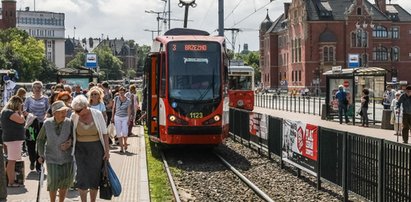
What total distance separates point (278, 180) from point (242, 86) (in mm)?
24768

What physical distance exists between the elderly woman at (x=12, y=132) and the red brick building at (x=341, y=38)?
81787mm

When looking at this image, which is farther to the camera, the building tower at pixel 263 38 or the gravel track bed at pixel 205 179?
the building tower at pixel 263 38

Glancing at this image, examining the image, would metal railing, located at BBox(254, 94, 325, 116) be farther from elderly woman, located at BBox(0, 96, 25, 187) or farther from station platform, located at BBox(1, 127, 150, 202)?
elderly woman, located at BBox(0, 96, 25, 187)

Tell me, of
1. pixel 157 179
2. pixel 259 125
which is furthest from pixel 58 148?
pixel 259 125

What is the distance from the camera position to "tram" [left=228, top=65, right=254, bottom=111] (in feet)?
124

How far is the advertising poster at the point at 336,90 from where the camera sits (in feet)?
103

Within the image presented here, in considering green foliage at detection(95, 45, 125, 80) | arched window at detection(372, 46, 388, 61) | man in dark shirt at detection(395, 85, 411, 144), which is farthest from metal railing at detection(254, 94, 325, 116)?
green foliage at detection(95, 45, 125, 80)

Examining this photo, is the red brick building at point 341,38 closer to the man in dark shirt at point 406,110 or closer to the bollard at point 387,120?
Result: the bollard at point 387,120

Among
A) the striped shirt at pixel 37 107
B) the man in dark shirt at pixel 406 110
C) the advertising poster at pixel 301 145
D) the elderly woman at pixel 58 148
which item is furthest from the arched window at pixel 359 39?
the elderly woman at pixel 58 148

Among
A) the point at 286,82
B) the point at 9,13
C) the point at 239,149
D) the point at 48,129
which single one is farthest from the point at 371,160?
the point at 9,13

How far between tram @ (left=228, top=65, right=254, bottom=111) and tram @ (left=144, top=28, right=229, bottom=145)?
64.1 ft

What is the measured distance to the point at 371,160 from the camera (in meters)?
10.1

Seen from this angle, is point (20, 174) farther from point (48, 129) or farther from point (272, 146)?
point (272, 146)

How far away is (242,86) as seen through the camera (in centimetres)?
3875
